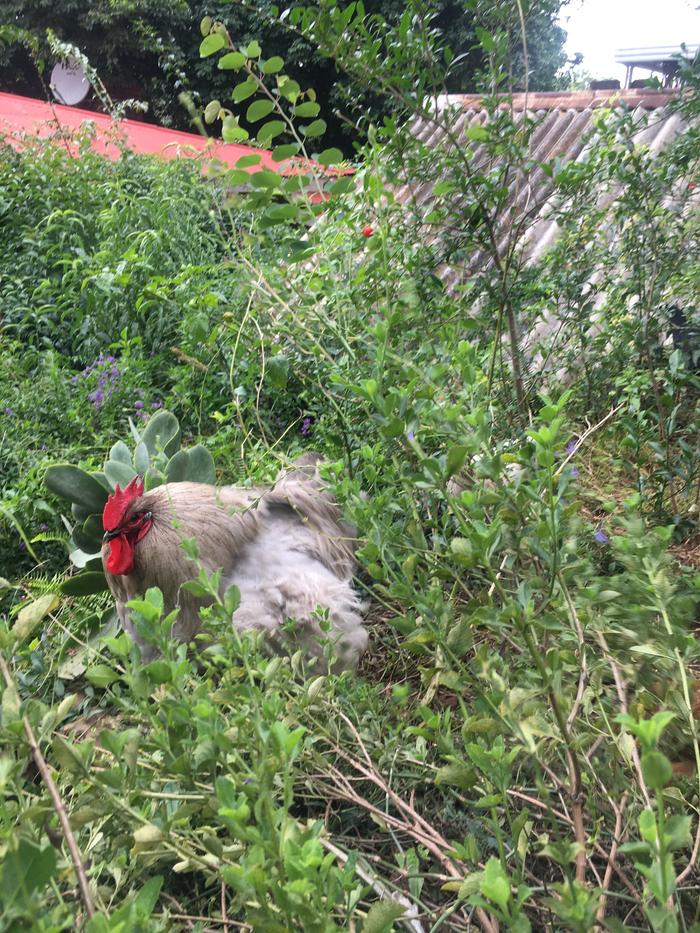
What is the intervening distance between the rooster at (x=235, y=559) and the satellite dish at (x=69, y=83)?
13.5 meters

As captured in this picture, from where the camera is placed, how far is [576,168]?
1.79m

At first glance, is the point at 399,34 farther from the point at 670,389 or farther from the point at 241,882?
the point at 241,882

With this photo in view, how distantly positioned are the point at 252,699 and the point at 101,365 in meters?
2.81

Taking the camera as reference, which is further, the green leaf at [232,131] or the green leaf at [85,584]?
the green leaf at [85,584]

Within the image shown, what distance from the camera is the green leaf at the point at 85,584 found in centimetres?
212

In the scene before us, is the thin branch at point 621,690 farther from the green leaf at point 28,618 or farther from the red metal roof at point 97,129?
the red metal roof at point 97,129

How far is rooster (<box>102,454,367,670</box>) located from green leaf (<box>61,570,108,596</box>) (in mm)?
220

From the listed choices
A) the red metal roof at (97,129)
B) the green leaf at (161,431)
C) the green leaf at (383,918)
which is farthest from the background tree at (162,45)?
the green leaf at (383,918)

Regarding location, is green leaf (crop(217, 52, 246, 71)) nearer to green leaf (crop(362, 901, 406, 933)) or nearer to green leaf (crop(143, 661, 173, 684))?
green leaf (crop(143, 661, 173, 684))

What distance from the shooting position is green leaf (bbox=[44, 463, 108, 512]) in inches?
86.0

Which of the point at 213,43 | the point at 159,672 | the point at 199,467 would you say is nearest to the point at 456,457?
the point at 159,672

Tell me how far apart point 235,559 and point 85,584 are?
63 cm

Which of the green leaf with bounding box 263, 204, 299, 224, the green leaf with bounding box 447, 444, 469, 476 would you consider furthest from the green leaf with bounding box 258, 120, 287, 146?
the green leaf with bounding box 447, 444, 469, 476

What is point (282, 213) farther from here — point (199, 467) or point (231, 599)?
point (199, 467)
